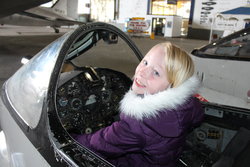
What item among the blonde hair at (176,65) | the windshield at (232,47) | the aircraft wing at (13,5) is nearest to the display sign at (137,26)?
the aircraft wing at (13,5)

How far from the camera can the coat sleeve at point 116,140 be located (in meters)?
1.05

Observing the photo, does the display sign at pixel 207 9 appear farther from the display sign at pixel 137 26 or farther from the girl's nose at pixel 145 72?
the girl's nose at pixel 145 72

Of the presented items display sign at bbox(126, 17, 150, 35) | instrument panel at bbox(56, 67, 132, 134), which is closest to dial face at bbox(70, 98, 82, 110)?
instrument panel at bbox(56, 67, 132, 134)

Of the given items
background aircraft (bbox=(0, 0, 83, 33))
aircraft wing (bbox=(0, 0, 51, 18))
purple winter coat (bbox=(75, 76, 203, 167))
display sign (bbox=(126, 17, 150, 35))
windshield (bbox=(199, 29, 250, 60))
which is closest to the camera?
purple winter coat (bbox=(75, 76, 203, 167))

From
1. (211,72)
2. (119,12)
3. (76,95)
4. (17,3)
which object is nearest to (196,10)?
(119,12)

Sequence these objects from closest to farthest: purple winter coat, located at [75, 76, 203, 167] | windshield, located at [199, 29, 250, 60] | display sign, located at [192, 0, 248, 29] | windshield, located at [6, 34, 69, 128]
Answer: purple winter coat, located at [75, 76, 203, 167] < windshield, located at [6, 34, 69, 128] < windshield, located at [199, 29, 250, 60] < display sign, located at [192, 0, 248, 29]

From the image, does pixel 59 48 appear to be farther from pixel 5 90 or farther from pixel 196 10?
pixel 196 10

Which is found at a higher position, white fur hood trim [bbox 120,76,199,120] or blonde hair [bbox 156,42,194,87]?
blonde hair [bbox 156,42,194,87]

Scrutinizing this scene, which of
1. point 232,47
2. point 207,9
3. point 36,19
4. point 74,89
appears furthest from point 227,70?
point 207,9

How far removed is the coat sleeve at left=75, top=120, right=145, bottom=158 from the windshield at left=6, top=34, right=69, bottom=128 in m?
0.33

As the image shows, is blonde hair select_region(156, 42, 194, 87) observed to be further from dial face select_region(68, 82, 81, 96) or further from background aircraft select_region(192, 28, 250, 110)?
background aircraft select_region(192, 28, 250, 110)

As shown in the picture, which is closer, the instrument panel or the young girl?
the young girl

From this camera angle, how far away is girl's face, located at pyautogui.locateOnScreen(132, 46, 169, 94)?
108 centimetres

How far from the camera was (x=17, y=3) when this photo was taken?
233 inches
